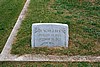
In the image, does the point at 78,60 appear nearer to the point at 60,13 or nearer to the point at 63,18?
the point at 63,18

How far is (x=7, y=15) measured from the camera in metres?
9.62

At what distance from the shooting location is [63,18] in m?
8.08

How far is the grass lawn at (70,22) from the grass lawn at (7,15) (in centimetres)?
53

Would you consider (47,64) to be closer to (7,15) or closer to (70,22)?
(70,22)

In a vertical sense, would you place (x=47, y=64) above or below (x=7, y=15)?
above

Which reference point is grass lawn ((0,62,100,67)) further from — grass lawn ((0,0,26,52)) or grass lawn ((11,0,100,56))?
grass lawn ((0,0,26,52))

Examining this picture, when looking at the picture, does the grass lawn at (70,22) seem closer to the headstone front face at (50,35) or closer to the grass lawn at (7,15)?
the headstone front face at (50,35)

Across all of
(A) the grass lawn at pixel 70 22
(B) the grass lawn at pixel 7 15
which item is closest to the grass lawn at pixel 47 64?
(A) the grass lawn at pixel 70 22

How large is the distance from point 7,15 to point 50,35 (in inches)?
159

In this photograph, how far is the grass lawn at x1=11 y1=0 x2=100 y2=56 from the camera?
5844 mm

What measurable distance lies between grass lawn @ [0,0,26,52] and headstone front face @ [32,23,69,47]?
48.0 inches

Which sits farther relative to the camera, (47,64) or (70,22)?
(70,22)

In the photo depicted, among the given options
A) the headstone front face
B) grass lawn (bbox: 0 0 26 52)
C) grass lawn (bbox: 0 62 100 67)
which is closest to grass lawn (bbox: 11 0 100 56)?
the headstone front face

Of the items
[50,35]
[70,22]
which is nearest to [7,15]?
[70,22]
